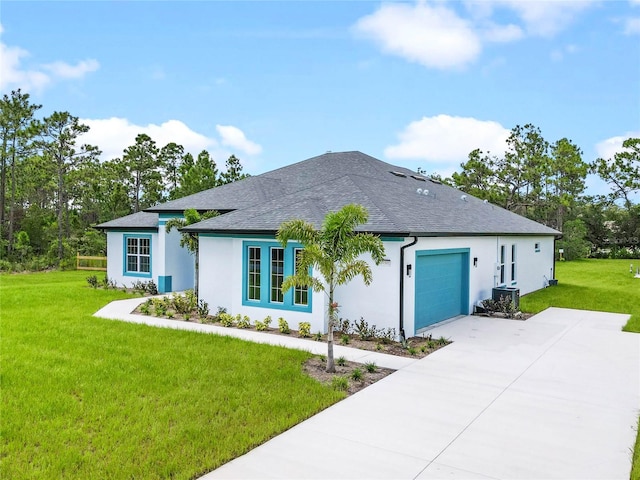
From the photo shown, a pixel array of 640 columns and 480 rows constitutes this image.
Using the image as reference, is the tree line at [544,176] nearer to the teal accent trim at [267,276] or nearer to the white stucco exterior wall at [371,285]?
the white stucco exterior wall at [371,285]

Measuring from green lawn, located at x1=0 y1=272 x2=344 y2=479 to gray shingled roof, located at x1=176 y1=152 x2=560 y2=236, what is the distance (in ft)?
11.8

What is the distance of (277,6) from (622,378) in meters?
12.0

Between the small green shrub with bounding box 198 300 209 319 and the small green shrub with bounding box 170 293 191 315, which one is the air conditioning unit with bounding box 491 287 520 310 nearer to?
the small green shrub with bounding box 198 300 209 319

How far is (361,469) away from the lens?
4.45 meters

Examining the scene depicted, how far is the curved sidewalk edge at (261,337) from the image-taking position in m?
8.52

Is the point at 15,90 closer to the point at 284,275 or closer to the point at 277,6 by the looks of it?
the point at 277,6

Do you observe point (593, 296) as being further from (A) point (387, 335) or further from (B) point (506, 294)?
(A) point (387, 335)

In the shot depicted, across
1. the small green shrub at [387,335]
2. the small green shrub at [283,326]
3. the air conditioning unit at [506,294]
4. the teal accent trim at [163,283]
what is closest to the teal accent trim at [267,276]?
the small green shrub at [283,326]

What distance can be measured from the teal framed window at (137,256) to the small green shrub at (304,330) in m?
9.91

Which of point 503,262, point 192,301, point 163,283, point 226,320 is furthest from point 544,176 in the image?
point 226,320

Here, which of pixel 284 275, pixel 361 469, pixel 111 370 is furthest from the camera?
pixel 284 275

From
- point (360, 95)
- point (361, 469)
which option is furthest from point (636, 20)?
point (361, 469)

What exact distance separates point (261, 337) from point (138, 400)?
4.28 meters

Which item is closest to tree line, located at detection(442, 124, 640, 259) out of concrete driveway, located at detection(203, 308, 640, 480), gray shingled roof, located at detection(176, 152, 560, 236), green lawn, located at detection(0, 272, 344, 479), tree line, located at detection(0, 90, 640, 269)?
tree line, located at detection(0, 90, 640, 269)
